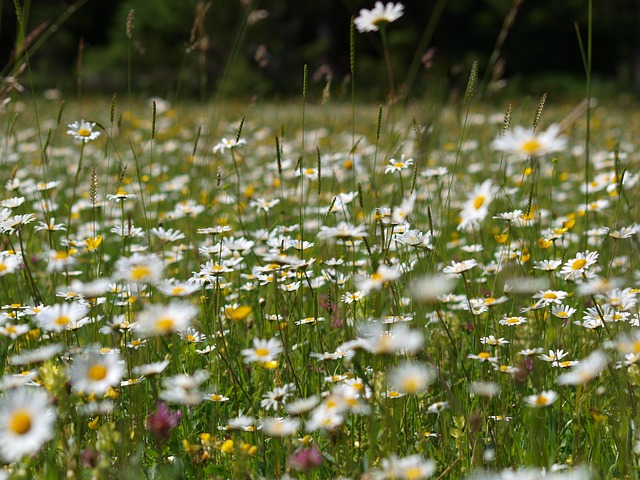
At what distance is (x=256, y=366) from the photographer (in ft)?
5.58

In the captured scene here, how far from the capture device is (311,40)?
24859 millimetres

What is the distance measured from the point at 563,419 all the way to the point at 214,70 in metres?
18.1

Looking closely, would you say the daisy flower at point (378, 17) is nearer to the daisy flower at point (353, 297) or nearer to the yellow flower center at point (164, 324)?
the daisy flower at point (353, 297)

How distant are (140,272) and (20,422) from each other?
0.28m

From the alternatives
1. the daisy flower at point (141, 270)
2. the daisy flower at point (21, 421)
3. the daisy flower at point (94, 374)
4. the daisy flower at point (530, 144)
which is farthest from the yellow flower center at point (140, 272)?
the daisy flower at point (530, 144)

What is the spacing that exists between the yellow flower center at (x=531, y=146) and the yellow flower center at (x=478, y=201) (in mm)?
253

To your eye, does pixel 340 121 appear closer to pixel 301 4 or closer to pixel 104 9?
pixel 301 4

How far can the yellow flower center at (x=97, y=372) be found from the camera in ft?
3.22

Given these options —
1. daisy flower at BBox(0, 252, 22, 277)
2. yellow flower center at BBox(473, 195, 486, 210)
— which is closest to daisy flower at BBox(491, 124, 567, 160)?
yellow flower center at BBox(473, 195, 486, 210)

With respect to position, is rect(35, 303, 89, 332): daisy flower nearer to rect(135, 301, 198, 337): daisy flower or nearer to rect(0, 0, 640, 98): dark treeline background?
Answer: rect(135, 301, 198, 337): daisy flower

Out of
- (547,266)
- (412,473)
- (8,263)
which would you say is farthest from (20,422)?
(547,266)

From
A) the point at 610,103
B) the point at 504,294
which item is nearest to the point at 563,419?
the point at 504,294

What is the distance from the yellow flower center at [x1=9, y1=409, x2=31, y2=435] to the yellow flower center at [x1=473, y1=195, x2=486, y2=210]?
0.77 m

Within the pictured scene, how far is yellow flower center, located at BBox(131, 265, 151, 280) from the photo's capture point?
1.06 m
